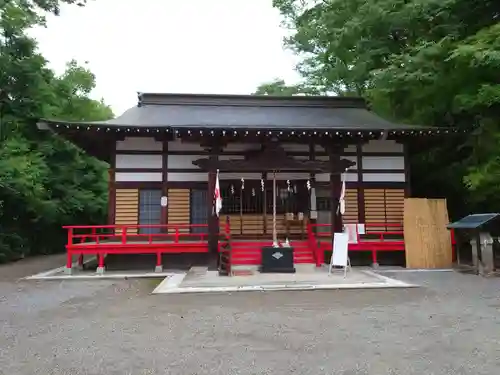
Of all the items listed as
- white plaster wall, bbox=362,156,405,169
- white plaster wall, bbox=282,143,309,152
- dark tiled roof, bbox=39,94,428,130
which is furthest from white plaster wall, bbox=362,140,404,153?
white plaster wall, bbox=282,143,309,152

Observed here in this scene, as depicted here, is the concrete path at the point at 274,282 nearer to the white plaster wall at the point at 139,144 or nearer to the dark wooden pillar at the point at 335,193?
the dark wooden pillar at the point at 335,193

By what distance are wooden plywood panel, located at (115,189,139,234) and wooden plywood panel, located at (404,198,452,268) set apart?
326 inches

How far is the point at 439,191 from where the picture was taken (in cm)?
1568

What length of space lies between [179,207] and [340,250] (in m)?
5.42

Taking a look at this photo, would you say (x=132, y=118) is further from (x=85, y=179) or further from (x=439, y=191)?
(x=439, y=191)

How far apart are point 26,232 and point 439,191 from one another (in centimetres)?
1814

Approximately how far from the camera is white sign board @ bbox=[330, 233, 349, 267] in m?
9.73

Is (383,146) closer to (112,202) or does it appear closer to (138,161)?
(138,161)

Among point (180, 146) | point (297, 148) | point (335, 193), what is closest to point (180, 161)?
point (180, 146)

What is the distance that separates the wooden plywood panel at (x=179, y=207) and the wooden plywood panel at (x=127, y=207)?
42.4 inches

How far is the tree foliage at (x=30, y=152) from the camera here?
15391mm


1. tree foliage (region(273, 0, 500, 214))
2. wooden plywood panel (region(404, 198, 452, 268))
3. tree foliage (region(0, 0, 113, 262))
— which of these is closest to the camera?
tree foliage (region(273, 0, 500, 214))

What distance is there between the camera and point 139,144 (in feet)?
41.9

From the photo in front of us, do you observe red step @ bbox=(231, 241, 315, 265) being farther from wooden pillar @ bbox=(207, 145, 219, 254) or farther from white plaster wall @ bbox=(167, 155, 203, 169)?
white plaster wall @ bbox=(167, 155, 203, 169)
